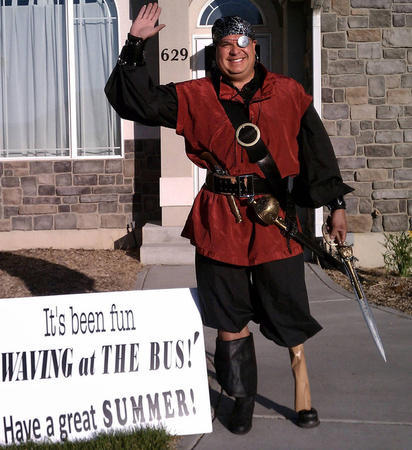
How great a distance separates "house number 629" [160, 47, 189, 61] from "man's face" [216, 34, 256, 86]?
454 centimetres

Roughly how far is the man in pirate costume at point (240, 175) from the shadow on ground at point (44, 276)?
316 centimetres

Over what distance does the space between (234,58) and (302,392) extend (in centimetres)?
163

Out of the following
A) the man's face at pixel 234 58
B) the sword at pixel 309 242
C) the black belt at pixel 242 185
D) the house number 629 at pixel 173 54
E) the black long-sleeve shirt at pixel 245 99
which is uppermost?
the house number 629 at pixel 173 54

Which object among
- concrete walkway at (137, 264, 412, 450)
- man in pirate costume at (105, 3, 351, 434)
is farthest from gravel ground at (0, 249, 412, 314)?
man in pirate costume at (105, 3, 351, 434)

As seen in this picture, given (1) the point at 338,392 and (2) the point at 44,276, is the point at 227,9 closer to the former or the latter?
(2) the point at 44,276

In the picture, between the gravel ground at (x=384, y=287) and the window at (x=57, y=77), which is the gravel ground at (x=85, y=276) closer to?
the gravel ground at (x=384, y=287)

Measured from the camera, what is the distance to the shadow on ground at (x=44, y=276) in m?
6.32

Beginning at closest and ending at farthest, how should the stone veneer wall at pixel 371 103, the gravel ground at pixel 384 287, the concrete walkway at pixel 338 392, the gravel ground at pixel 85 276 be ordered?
the concrete walkway at pixel 338 392
the gravel ground at pixel 384 287
the gravel ground at pixel 85 276
the stone veneer wall at pixel 371 103

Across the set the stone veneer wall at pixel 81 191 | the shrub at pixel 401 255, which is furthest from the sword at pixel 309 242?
the stone veneer wall at pixel 81 191

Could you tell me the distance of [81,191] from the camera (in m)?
8.37

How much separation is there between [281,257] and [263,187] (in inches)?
13.2

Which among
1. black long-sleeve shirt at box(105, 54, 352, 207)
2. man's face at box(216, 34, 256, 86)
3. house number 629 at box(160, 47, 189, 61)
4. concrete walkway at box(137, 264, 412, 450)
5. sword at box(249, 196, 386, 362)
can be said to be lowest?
concrete walkway at box(137, 264, 412, 450)

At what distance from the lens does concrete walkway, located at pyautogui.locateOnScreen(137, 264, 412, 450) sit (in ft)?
10.7

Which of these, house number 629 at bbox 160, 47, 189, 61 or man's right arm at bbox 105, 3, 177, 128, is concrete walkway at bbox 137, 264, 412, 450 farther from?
house number 629 at bbox 160, 47, 189, 61
